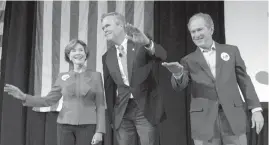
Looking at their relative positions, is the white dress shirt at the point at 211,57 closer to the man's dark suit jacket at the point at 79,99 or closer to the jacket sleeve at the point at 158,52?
the jacket sleeve at the point at 158,52

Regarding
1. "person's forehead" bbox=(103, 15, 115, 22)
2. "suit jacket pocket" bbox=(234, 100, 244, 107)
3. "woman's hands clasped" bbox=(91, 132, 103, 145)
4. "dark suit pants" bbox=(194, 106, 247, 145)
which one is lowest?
"woman's hands clasped" bbox=(91, 132, 103, 145)

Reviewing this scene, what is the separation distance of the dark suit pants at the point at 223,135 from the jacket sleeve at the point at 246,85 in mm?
167

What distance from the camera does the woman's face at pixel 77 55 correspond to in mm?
2426

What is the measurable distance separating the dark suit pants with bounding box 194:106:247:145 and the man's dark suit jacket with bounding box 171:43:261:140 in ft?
0.10

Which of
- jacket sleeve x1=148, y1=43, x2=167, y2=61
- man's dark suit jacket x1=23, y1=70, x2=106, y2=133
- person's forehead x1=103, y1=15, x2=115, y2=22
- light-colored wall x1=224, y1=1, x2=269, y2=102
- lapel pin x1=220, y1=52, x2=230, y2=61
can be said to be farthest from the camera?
light-colored wall x1=224, y1=1, x2=269, y2=102

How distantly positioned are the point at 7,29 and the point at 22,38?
11.3 inches

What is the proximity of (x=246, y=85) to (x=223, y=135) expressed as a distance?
32cm

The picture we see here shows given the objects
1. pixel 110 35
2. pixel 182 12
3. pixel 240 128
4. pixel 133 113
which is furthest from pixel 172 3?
pixel 240 128

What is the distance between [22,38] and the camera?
370cm

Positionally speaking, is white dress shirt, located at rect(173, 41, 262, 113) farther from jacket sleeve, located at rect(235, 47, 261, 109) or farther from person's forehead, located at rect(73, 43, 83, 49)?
person's forehead, located at rect(73, 43, 83, 49)

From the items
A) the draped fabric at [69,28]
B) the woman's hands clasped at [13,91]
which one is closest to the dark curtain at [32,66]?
the draped fabric at [69,28]

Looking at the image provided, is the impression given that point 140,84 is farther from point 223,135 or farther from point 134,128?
point 223,135

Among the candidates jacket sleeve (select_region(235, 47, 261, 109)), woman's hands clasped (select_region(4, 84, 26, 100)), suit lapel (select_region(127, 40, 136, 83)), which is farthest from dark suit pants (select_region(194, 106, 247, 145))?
woman's hands clasped (select_region(4, 84, 26, 100))

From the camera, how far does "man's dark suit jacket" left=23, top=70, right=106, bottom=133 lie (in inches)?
90.0
